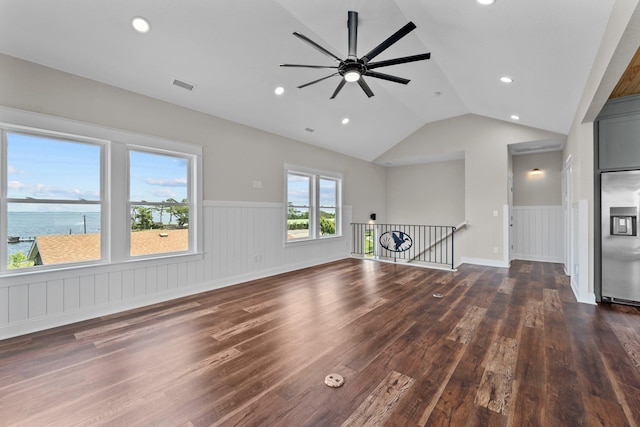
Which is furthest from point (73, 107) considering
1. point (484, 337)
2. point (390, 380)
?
point (484, 337)

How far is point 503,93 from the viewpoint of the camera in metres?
4.47

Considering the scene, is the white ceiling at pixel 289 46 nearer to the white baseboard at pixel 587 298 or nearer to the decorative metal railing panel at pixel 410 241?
the white baseboard at pixel 587 298

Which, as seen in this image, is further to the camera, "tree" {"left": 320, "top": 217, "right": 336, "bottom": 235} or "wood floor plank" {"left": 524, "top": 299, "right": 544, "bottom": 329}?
"tree" {"left": 320, "top": 217, "right": 336, "bottom": 235}

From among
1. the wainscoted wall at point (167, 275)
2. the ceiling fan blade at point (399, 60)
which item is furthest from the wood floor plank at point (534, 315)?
the wainscoted wall at point (167, 275)

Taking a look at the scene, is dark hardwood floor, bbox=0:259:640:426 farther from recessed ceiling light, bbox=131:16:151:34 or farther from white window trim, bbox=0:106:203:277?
recessed ceiling light, bbox=131:16:151:34

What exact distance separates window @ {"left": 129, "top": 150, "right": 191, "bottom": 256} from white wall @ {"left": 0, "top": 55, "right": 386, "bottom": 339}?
0.27 meters

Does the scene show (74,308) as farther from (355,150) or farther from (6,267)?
(355,150)

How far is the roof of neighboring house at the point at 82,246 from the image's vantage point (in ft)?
10.2

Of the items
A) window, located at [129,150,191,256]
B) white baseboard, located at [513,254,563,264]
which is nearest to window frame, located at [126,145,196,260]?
window, located at [129,150,191,256]

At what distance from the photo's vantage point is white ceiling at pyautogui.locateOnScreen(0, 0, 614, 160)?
2617 millimetres

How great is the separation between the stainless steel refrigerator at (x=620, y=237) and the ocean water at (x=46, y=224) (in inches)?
258

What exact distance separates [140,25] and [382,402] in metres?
3.98

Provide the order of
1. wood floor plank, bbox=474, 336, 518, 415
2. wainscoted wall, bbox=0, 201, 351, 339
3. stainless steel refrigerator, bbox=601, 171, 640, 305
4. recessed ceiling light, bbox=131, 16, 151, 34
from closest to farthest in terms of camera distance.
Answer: wood floor plank, bbox=474, 336, 518, 415 < recessed ceiling light, bbox=131, 16, 151, 34 < wainscoted wall, bbox=0, 201, 351, 339 < stainless steel refrigerator, bbox=601, 171, 640, 305

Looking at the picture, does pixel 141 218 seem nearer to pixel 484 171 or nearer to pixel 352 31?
pixel 352 31
